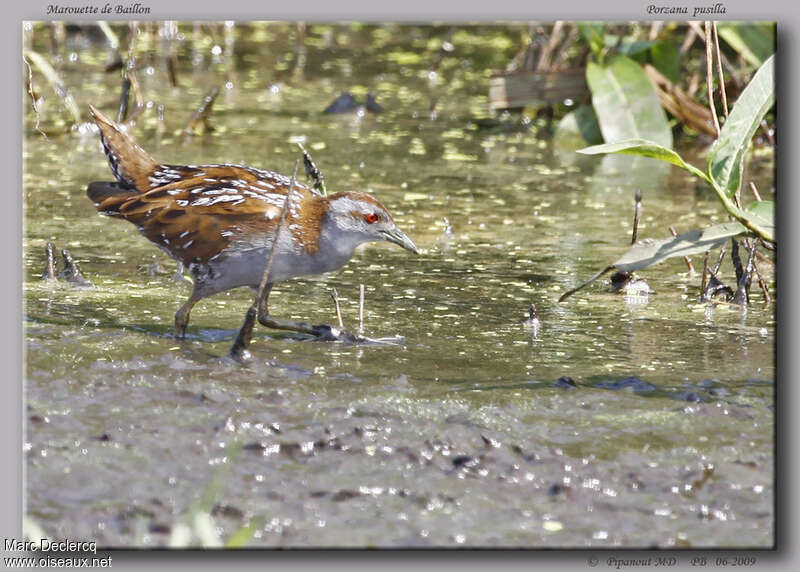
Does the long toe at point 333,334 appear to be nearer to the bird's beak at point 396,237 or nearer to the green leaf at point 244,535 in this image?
the bird's beak at point 396,237

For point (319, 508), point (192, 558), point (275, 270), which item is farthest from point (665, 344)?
point (192, 558)

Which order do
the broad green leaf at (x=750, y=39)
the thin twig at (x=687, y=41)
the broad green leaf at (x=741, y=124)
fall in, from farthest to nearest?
the thin twig at (x=687, y=41)
the broad green leaf at (x=750, y=39)
the broad green leaf at (x=741, y=124)

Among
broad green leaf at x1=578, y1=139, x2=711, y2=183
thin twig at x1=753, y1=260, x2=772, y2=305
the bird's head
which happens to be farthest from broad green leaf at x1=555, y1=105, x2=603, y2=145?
broad green leaf at x1=578, y1=139, x2=711, y2=183

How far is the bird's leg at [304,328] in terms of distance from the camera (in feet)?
20.8

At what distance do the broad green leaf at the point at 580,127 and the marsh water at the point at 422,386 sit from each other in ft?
1.51

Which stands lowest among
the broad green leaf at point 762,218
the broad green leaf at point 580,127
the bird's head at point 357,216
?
the broad green leaf at point 580,127

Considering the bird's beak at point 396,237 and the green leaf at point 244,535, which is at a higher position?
the bird's beak at point 396,237

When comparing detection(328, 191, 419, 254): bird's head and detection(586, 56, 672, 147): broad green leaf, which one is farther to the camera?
detection(586, 56, 672, 147): broad green leaf

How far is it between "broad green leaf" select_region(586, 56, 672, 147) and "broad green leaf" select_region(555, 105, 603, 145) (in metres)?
0.43

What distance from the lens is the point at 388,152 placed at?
1044 centimetres

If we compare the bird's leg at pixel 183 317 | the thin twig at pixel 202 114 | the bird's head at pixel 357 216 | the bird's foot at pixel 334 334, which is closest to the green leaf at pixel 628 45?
the thin twig at pixel 202 114

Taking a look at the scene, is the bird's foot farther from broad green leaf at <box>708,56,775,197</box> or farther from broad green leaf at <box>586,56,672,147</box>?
broad green leaf at <box>586,56,672,147</box>

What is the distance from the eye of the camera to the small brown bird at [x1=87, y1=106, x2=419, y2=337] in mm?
5965

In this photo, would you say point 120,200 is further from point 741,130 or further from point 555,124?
point 555,124
